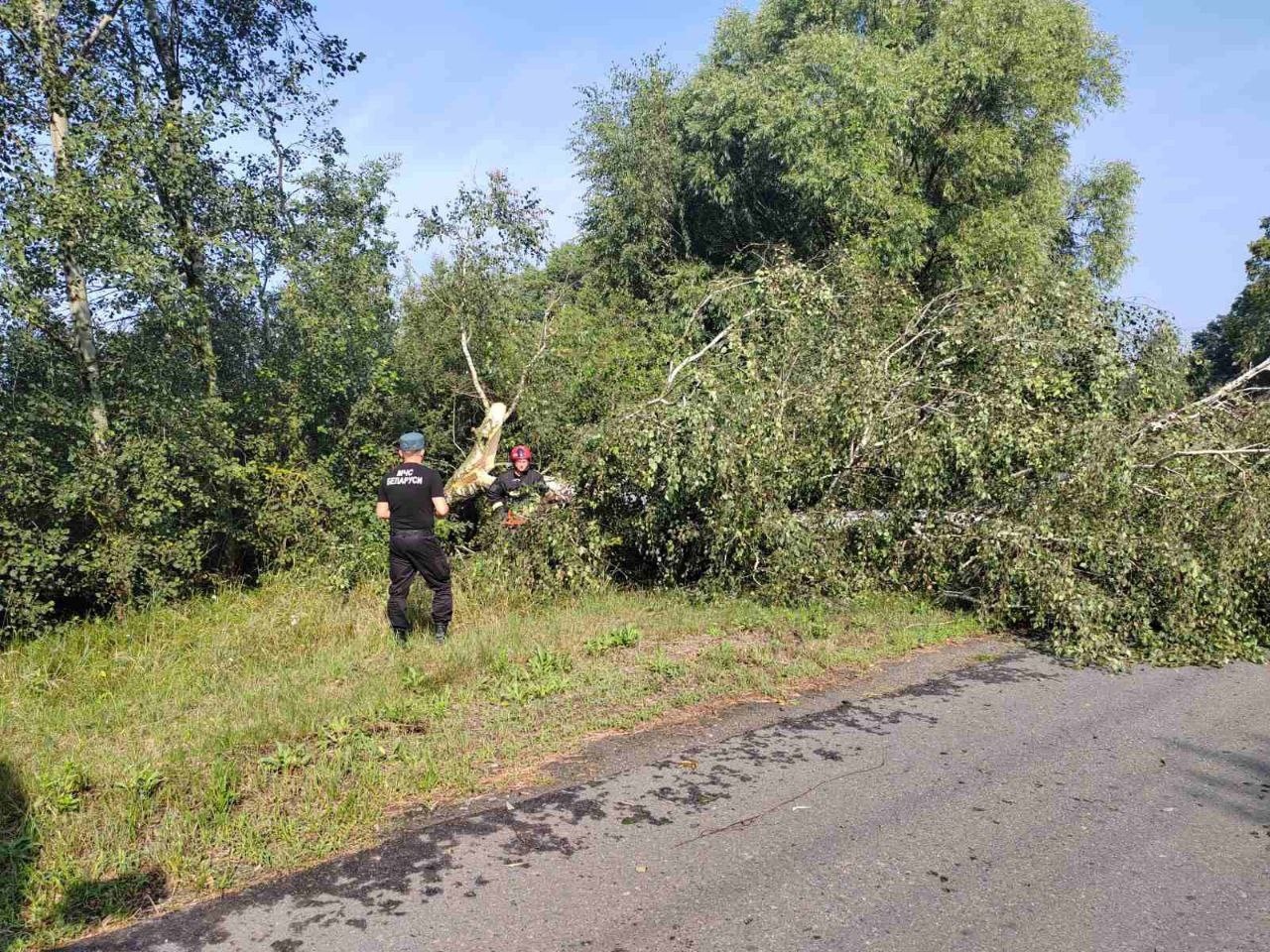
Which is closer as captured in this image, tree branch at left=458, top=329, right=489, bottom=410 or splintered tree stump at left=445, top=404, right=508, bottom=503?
splintered tree stump at left=445, top=404, right=508, bottom=503

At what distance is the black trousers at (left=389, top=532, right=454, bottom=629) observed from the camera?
7020 mm

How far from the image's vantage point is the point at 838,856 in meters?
3.86

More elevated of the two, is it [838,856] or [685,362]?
[685,362]

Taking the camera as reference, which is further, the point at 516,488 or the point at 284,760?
the point at 516,488

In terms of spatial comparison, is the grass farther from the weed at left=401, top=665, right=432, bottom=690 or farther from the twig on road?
the twig on road

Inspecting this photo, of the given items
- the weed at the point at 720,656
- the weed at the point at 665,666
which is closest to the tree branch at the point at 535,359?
the weed at the point at 720,656

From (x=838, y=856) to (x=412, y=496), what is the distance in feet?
14.1

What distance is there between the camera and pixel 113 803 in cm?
408

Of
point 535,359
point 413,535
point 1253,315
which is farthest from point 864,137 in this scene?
point 1253,315

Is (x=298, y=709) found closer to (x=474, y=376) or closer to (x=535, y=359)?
(x=474, y=376)

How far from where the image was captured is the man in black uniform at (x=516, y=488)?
866 centimetres

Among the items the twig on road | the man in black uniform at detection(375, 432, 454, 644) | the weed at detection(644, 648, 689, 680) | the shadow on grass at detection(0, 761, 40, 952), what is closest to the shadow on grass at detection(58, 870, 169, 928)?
the shadow on grass at detection(0, 761, 40, 952)

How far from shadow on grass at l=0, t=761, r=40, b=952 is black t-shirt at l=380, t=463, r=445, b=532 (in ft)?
10.0

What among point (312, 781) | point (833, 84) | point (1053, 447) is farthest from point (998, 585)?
point (833, 84)
